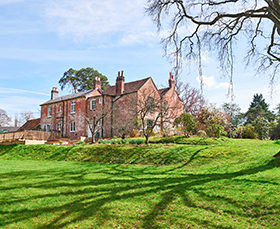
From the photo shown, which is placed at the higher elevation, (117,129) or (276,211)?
(117,129)

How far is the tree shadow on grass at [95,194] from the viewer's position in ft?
15.9

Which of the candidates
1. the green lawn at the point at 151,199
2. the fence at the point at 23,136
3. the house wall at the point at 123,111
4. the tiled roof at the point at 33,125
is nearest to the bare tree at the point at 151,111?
the house wall at the point at 123,111

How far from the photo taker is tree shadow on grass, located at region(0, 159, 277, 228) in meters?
4.85

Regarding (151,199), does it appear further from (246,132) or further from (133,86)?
(133,86)

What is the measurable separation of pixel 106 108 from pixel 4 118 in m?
49.2

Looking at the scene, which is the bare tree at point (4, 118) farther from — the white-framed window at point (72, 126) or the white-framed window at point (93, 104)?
the white-framed window at point (93, 104)

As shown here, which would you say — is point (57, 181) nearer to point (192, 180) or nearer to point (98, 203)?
point (98, 203)

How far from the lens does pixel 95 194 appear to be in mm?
6285

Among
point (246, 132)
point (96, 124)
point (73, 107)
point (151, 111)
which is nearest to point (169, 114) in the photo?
point (246, 132)

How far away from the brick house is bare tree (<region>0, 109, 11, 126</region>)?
35.3m

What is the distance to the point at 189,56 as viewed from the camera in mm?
9727

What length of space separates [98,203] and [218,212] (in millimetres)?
2960

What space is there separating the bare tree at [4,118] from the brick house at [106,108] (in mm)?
35281

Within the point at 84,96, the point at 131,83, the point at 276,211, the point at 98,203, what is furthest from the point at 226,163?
the point at 84,96
